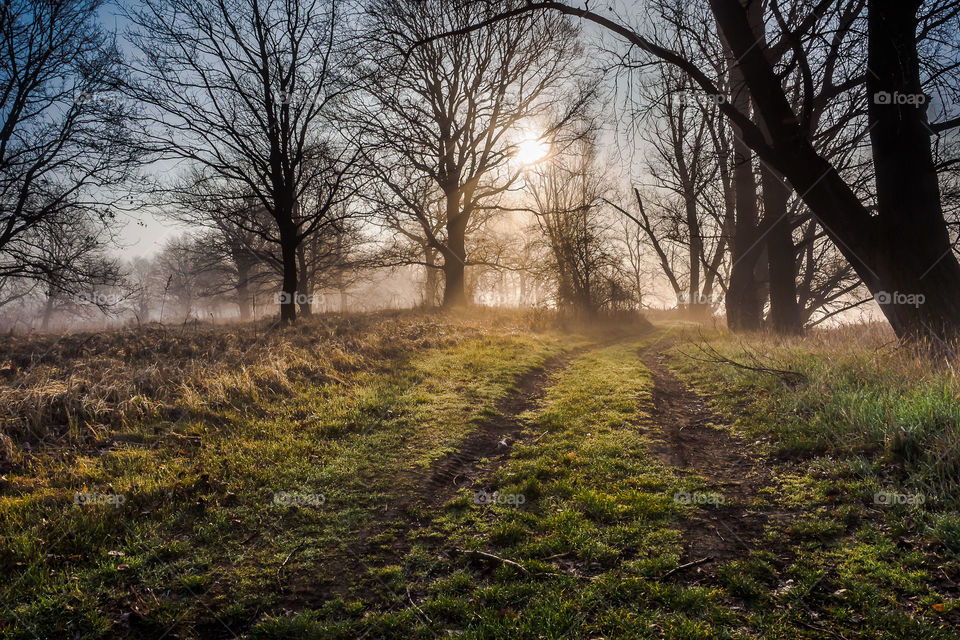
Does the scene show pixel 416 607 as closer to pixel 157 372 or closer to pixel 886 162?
pixel 157 372

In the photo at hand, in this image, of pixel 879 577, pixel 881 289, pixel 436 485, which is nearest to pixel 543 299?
pixel 881 289

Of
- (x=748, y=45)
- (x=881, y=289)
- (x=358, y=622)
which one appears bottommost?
(x=358, y=622)

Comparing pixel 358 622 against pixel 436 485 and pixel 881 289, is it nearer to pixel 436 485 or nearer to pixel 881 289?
pixel 436 485

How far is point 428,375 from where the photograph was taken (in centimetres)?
890

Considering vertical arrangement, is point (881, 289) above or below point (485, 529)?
above

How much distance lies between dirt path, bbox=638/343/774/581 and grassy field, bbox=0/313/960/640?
1.2 inches

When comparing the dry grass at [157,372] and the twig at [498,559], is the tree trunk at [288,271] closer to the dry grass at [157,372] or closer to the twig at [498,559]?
the dry grass at [157,372]

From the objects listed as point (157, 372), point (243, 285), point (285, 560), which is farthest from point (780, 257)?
point (243, 285)

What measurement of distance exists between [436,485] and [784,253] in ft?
41.2

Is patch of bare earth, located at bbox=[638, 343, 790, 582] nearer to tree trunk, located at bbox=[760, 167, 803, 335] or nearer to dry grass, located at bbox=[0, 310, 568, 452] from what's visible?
dry grass, located at bbox=[0, 310, 568, 452]

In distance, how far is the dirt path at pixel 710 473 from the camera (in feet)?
10.8

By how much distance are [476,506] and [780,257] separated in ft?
40.9

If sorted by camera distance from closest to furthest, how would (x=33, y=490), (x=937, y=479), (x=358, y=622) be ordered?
(x=358, y=622) < (x=937, y=479) < (x=33, y=490)

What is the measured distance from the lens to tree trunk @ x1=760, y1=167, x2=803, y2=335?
12.3m
